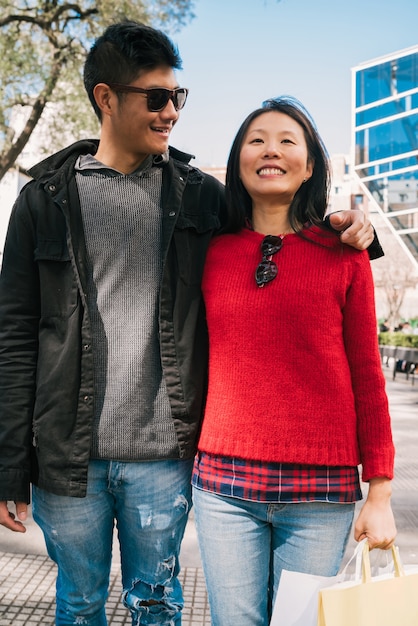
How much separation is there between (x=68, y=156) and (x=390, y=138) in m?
29.5

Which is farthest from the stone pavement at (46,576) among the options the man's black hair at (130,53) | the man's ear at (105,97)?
the man's black hair at (130,53)

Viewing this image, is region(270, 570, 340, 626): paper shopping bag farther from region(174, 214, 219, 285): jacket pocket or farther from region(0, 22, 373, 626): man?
region(174, 214, 219, 285): jacket pocket

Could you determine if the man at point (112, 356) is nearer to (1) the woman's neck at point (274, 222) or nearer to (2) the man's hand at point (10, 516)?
(2) the man's hand at point (10, 516)

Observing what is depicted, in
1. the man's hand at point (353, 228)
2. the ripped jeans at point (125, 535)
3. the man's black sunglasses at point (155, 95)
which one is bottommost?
the ripped jeans at point (125, 535)

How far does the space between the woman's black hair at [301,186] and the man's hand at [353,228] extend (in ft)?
0.32

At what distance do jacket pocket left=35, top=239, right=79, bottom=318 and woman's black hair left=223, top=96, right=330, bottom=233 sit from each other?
0.54 metres

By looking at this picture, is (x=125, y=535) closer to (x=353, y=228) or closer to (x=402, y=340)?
(x=353, y=228)

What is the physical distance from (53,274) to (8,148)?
12.0 metres

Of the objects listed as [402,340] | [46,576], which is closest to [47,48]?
[46,576]

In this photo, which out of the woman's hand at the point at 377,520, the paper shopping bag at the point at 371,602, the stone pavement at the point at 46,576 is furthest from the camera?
the stone pavement at the point at 46,576

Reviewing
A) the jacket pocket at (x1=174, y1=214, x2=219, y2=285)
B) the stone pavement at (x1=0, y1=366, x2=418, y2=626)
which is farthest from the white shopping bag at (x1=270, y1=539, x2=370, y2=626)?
the stone pavement at (x1=0, y1=366, x2=418, y2=626)

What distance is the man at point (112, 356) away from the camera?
2.28m

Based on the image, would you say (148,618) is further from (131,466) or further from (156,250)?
(156,250)

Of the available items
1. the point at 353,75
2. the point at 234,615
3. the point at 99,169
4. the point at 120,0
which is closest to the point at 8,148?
the point at 120,0
